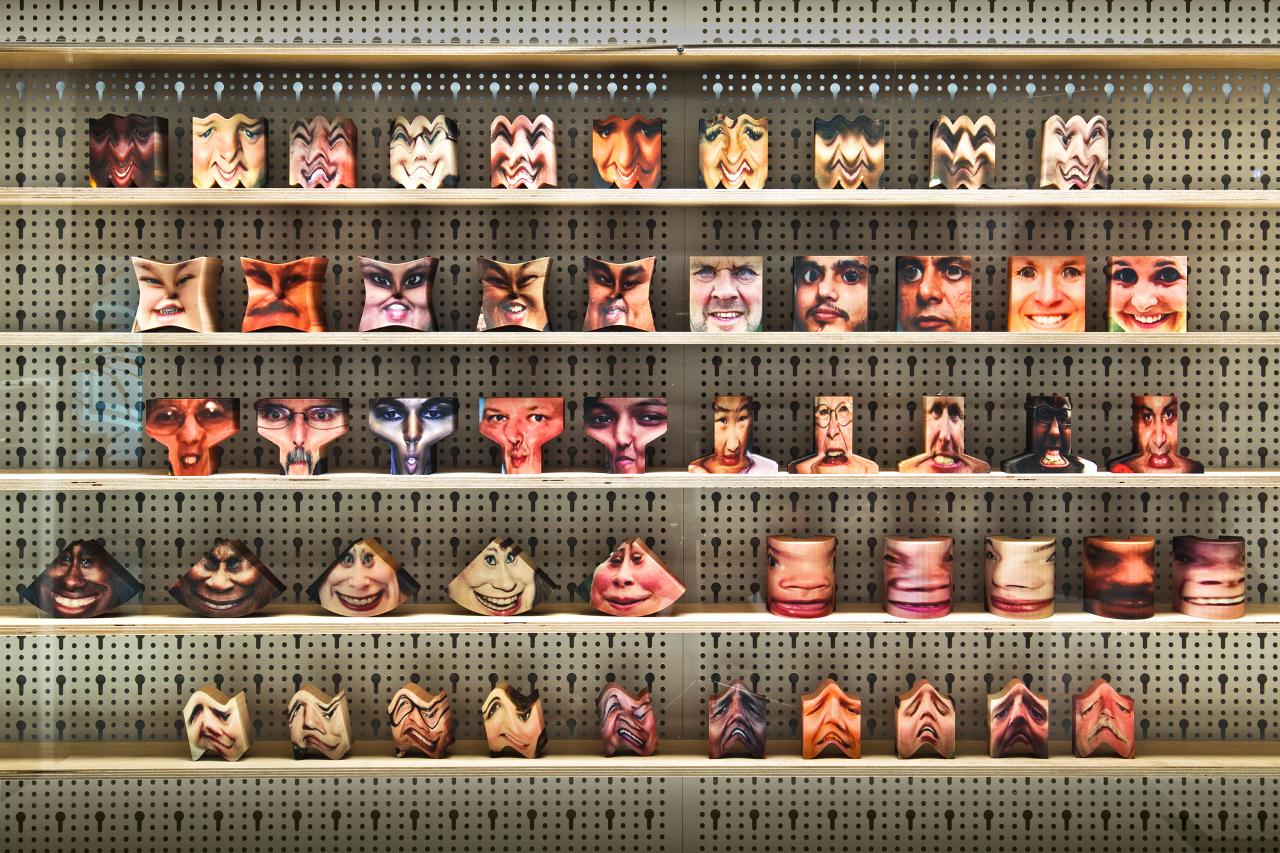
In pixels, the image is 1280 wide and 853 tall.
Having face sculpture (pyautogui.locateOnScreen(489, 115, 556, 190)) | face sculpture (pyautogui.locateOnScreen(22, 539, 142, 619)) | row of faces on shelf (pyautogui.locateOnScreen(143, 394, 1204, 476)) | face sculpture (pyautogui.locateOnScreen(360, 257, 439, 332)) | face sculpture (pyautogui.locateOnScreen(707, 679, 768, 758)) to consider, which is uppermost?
face sculpture (pyautogui.locateOnScreen(489, 115, 556, 190))

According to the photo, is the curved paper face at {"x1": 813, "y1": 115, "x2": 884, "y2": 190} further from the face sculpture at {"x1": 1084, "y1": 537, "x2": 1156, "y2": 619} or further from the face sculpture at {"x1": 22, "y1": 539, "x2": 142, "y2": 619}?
the face sculpture at {"x1": 22, "y1": 539, "x2": 142, "y2": 619}

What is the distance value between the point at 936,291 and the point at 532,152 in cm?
134

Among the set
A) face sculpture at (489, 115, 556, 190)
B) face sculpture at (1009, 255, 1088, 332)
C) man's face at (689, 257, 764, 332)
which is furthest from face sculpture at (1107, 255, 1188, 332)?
face sculpture at (489, 115, 556, 190)

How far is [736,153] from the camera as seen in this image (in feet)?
9.67

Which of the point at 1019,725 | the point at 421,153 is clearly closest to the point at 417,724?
the point at 421,153

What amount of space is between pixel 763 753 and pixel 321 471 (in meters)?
1.64

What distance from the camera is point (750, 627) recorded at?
9.53ft

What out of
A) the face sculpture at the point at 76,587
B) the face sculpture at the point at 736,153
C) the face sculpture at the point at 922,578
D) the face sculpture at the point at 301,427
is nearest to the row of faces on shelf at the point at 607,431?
the face sculpture at the point at 301,427

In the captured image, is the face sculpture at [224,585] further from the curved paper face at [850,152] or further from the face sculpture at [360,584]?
the curved paper face at [850,152]

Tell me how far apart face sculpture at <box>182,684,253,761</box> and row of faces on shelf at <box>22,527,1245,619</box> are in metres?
0.28

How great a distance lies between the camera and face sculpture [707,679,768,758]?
9.75 ft

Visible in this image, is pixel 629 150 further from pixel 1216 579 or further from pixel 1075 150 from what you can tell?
pixel 1216 579

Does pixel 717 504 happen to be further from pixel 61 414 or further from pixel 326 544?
pixel 61 414

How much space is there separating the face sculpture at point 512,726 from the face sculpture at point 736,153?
1.73 m
